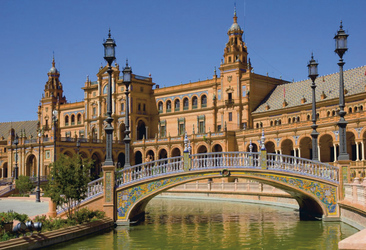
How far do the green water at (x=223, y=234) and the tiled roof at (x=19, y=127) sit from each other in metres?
76.5

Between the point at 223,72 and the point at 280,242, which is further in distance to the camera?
the point at 223,72

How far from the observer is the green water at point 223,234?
18688 mm

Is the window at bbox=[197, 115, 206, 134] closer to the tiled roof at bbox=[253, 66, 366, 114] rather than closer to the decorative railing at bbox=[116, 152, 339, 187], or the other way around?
the tiled roof at bbox=[253, 66, 366, 114]

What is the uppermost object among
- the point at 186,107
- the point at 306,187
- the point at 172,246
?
the point at 186,107

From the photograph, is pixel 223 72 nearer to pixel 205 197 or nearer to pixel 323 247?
pixel 205 197

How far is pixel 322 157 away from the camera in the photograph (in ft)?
176

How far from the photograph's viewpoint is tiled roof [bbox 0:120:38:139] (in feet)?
326

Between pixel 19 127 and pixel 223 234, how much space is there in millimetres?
88025

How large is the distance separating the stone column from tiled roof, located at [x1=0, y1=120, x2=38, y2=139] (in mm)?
79339

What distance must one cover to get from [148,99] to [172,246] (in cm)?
6006

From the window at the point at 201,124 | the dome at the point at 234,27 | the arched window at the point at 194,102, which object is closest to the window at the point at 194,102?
the arched window at the point at 194,102

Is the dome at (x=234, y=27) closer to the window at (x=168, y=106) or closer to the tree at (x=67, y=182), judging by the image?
the window at (x=168, y=106)

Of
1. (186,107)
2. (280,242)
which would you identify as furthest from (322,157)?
(280,242)

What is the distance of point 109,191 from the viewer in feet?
75.3
